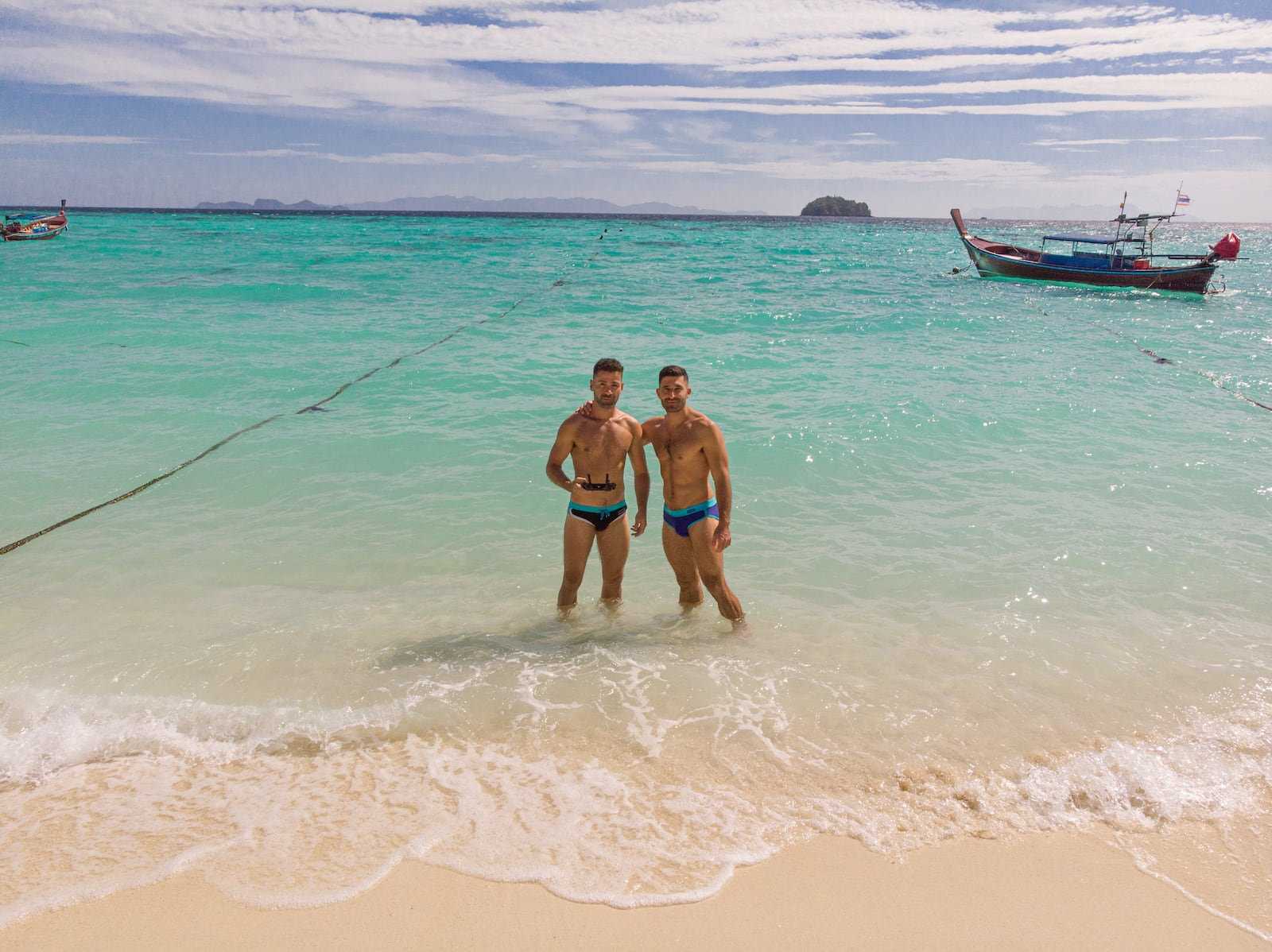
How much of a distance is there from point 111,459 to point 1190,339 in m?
18.9

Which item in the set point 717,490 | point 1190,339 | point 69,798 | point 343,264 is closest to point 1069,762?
point 717,490

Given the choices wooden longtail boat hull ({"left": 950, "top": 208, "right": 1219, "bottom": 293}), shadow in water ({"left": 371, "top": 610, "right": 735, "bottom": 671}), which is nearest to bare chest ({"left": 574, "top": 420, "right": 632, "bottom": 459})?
shadow in water ({"left": 371, "top": 610, "right": 735, "bottom": 671})

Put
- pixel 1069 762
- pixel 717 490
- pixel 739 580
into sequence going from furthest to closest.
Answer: pixel 739 580 < pixel 717 490 < pixel 1069 762

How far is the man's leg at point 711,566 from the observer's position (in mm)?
4484

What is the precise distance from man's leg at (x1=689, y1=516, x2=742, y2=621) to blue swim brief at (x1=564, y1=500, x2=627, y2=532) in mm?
468

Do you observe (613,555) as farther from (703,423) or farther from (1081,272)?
(1081,272)

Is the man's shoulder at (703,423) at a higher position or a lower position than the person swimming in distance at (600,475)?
higher

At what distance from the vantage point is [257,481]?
7098 millimetres

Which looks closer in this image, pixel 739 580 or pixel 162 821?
pixel 162 821

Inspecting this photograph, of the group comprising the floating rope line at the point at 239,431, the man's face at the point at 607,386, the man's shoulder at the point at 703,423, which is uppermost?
the man's face at the point at 607,386

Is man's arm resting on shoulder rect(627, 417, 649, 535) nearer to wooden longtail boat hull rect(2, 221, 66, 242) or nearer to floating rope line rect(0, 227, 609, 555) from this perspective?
floating rope line rect(0, 227, 609, 555)

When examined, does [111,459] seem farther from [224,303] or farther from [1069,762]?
[224,303]

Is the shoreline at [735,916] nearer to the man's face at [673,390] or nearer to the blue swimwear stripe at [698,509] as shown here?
the blue swimwear stripe at [698,509]

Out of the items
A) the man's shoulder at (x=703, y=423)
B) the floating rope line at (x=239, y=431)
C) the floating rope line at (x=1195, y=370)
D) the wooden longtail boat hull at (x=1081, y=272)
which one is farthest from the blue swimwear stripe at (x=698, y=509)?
the wooden longtail boat hull at (x=1081, y=272)
